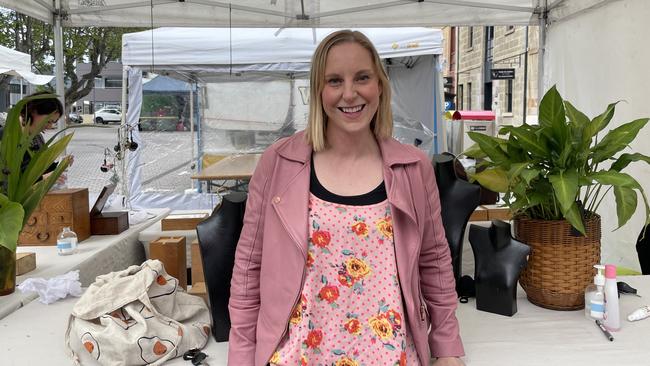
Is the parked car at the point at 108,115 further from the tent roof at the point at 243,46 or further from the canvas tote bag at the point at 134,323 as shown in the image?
the canvas tote bag at the point at 134,323

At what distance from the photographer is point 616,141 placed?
4.81 feet

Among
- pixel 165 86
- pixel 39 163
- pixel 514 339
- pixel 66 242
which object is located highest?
pixel 165 86

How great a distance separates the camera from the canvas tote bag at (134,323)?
127cm

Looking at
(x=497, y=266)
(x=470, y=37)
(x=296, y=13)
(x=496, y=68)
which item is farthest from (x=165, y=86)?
(x=470, y=37)

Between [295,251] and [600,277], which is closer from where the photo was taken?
[295,251]

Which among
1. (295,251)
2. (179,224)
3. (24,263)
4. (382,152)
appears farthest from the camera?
(179,224)

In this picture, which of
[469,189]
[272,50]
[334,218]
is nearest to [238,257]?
[334,218]

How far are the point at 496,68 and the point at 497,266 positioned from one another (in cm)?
1080

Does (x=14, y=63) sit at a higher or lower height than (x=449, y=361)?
higher

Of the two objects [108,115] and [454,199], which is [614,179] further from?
[108,115]

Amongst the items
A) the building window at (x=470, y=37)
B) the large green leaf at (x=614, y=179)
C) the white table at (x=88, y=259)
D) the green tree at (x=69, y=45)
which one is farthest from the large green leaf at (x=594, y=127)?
the building window at (x=470, y=37)

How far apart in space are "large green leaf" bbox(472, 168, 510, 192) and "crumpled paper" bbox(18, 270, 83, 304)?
1383 mm

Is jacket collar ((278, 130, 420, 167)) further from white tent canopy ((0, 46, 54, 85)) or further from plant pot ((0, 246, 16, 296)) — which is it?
white tent canopy ((0, 46, 54, 85))

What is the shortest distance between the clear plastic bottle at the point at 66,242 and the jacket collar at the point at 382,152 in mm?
1461
